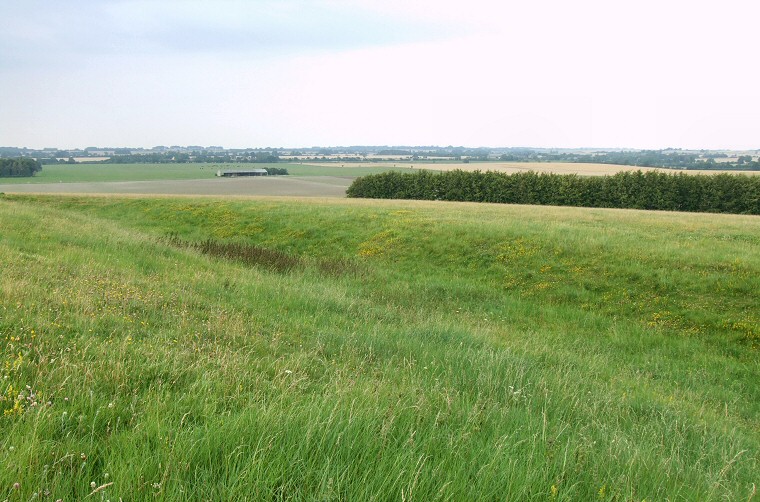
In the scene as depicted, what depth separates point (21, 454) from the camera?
3.04 metres

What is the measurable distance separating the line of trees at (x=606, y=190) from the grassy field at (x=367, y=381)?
123ft

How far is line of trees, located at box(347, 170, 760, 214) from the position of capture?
47844 mm

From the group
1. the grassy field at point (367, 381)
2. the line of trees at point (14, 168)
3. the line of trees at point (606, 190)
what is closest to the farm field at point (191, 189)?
the line of trees at point (606, 190)

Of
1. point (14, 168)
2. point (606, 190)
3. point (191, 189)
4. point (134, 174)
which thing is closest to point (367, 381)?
point (606, 190)

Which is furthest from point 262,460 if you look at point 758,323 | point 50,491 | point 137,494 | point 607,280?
point 607,280

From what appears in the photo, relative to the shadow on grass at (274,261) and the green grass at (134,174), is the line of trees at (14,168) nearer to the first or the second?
the green grass at (134,174)

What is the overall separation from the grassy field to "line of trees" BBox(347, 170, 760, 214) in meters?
37.5

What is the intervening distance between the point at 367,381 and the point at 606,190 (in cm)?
5321

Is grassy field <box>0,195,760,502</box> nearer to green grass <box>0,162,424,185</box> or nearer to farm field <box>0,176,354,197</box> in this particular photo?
farm field <box>0,176,354,197</box>

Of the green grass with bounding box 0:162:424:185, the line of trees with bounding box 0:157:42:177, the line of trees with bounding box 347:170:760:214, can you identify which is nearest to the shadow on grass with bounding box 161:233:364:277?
the line of trees with bounding box 347:170:760:214

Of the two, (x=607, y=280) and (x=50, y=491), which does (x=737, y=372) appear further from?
(x=50, y=491)

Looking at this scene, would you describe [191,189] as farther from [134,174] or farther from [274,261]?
[274,261]

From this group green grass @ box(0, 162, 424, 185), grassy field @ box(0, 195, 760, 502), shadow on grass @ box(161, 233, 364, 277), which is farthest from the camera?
green grass @ box(0, 162, 424, 185)

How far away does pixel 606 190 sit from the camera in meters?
52.2
